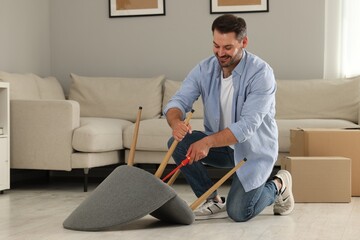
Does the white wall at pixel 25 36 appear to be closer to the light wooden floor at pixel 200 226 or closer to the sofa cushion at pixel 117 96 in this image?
the sofa cushion at pixel 117 96

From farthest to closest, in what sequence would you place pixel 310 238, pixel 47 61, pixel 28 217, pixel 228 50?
pixel 47 61
pixel 28 217
pixel 228 50
pixel 310 238

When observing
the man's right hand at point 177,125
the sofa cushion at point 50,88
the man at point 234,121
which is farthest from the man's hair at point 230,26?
the sofa cushion at point 50,88

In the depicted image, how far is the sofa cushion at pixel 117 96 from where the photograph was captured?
551cm

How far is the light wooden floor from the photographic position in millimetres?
2934

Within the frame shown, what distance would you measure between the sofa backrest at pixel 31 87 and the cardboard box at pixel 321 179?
196cm

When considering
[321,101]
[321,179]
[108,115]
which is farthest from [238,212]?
[108,115]

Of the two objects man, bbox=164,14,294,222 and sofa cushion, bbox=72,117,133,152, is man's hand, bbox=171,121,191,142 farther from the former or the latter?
sofa cushion, bbox=72,117,133,152

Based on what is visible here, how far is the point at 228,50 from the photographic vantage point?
10.5 ft

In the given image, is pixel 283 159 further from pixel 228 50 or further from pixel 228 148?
pixel 228 50

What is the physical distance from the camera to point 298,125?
4.85 m

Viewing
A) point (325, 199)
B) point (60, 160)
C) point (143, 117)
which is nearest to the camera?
point (325, 199)

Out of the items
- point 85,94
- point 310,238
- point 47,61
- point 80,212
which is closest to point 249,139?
point 310,238

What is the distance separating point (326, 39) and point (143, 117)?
4.90ft

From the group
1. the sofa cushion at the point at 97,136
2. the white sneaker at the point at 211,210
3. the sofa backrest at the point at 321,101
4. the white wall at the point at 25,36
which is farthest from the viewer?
the white wall at the point at 25,36
